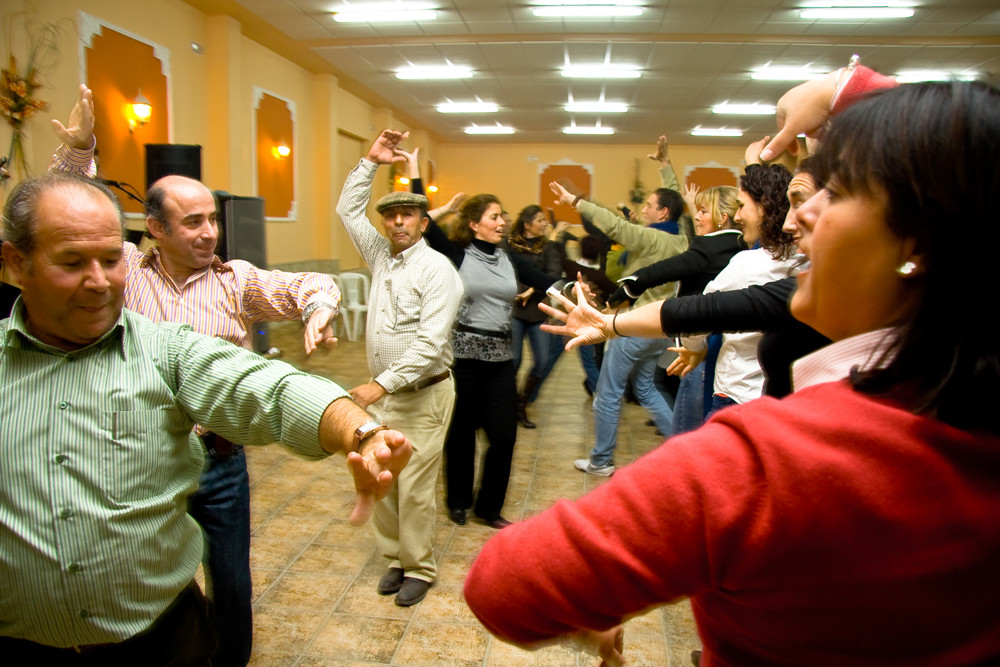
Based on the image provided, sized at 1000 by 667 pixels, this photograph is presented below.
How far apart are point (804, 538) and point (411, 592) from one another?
2395 millimetres

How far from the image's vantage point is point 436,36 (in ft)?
26.0

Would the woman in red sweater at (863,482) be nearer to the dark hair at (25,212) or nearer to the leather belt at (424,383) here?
the dark hair at (25,212)

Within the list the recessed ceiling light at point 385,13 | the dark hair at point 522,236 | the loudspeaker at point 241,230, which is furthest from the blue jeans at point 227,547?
the recessed ceiling light at point 385,13

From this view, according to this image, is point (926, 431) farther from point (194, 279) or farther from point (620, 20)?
point (620, 20)

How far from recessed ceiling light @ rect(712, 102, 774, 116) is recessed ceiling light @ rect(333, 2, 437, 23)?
636 centimetres

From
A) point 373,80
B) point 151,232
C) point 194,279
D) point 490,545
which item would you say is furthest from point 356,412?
point 373,80

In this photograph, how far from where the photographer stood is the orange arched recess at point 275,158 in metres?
8.55

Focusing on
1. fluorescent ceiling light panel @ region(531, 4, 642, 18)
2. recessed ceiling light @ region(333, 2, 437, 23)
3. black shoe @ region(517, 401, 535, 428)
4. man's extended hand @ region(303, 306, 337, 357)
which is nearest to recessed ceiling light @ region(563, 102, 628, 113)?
fluorescent ceiling light panel @ region(531, 4, 642, 18)

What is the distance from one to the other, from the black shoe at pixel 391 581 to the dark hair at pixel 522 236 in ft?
9.43

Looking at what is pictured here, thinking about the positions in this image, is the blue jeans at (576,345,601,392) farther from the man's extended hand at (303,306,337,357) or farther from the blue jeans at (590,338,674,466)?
the man's extended hand at (303,306,337,357)

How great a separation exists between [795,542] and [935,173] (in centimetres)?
32

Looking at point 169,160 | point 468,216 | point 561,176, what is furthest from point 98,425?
point 561,176

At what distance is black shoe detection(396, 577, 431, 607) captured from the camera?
2.61m

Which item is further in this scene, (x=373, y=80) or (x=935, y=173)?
(x=373, y=80)
